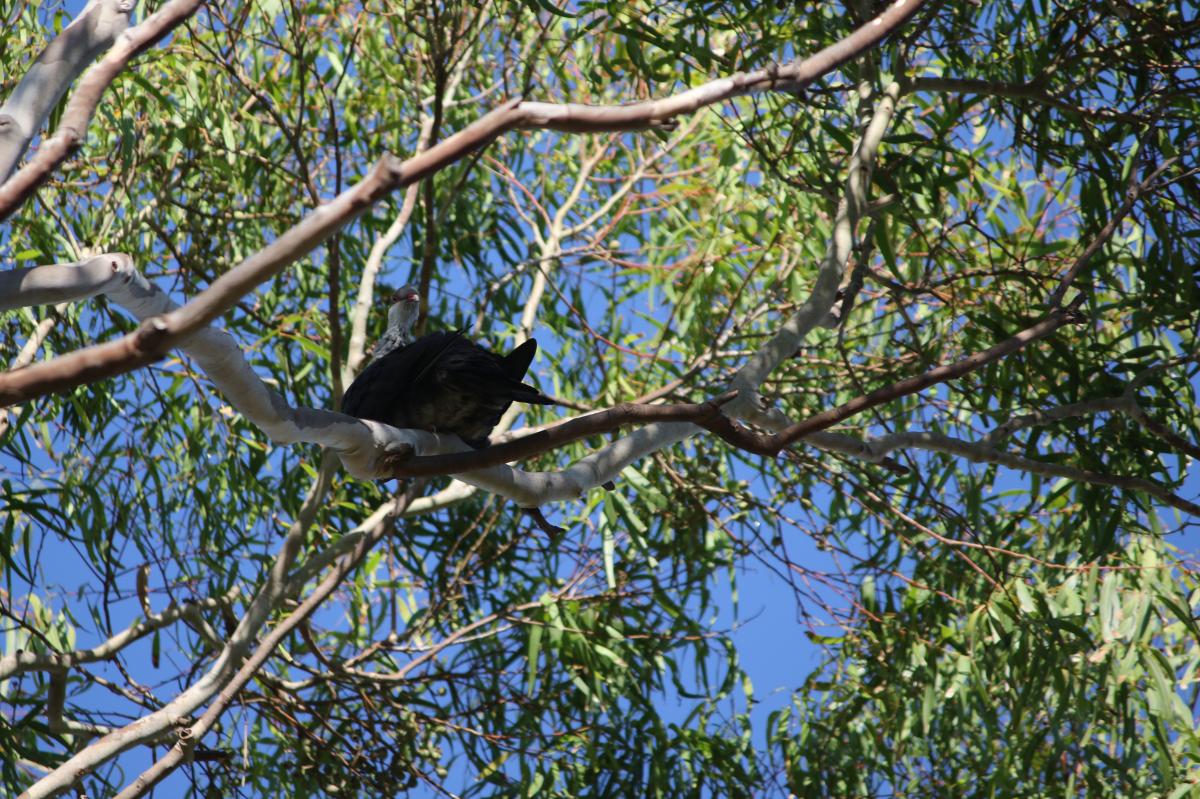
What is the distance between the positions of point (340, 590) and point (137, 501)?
0.89 m

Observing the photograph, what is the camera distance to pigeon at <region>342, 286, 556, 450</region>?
2.08 m

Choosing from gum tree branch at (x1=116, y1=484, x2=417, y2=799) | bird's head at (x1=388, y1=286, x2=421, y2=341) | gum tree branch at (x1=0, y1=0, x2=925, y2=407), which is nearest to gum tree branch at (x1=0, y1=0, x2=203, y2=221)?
gum tree branch at (x1=0, y1=0, x2=925, y2=407)

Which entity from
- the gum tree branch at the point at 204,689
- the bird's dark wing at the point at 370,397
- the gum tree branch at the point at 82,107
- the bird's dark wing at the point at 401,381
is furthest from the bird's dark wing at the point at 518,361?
the gum tree branch at the point at 204,689

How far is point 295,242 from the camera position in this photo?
1.10m

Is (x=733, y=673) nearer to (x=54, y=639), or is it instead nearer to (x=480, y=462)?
(x=54, y=639)

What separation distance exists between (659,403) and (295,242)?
1680 millimetres

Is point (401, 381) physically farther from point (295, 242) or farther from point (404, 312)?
point (295, 242)

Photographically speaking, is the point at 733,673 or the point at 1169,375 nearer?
the point at 1169,375

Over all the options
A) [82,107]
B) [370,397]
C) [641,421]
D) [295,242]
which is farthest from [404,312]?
[295,242]

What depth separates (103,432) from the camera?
3.49m

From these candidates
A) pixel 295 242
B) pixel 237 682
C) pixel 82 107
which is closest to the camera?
pixel 295 242

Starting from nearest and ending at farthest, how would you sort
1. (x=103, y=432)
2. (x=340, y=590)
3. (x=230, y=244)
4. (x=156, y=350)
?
(x=156, y=350)
(x=103, y=432)
(x=230, y=244)
(x=340, y=590)

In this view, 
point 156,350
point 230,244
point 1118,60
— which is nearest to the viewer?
point 156,350

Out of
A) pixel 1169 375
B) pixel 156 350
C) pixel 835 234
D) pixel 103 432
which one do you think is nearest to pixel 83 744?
pixel 103 432
